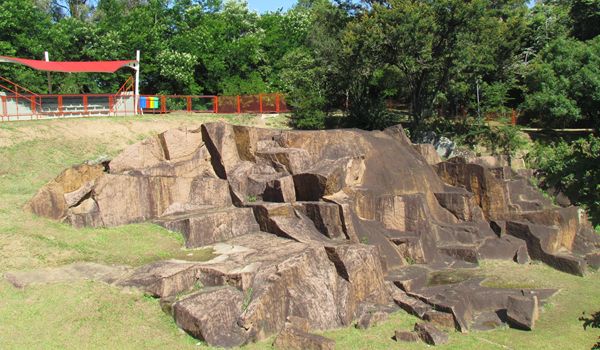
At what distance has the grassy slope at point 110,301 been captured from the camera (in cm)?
1002

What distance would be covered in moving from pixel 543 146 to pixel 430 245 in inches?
601

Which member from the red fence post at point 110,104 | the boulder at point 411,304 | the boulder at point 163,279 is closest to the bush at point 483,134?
the red fence post at point 110,104

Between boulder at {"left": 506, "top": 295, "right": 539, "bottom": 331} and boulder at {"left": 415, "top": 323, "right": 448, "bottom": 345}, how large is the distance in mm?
1928

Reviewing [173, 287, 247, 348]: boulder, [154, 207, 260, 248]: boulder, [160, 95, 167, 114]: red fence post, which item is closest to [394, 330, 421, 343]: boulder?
[173, 287, 247, 348]: boulder

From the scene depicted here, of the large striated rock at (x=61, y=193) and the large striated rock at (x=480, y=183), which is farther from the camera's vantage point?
the large striated rock at (x=480, y=183)

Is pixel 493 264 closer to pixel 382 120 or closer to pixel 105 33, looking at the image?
pixel 382 120

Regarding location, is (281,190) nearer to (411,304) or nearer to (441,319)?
(411,304)

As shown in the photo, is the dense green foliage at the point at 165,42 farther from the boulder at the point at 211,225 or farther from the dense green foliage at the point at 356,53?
the boulder at the point at 211,225

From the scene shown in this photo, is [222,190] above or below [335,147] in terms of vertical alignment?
below

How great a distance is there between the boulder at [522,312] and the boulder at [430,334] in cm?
193

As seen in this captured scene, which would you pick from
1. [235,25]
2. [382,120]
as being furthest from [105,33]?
[382,120]

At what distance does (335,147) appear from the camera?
1817 cm

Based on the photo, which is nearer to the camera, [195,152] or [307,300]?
[307,300]

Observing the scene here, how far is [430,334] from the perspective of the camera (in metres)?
11.3
